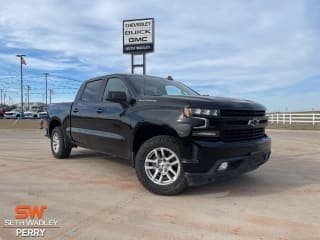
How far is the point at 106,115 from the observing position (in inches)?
212

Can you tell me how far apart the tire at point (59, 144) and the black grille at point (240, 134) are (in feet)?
13.8

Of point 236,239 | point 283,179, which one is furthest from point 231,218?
point 283,179

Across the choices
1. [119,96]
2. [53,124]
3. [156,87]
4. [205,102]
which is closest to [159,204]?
[205,102]

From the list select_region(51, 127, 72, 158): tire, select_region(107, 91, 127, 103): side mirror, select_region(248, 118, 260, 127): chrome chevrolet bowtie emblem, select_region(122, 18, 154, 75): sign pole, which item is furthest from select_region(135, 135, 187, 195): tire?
select_region(122, 18, 154, 75): sign pole

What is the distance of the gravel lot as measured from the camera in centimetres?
316

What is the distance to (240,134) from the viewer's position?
437cm

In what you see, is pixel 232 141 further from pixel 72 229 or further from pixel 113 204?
pixel 72 229

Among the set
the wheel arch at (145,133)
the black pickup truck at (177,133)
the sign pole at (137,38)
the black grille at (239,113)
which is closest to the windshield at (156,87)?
the black pickup truck at (177,133)

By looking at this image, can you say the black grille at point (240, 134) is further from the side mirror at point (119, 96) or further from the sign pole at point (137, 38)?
the sign pole at point (137, 38)

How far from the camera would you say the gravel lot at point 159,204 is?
3.16 metres

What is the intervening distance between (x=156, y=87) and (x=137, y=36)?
1355 cm

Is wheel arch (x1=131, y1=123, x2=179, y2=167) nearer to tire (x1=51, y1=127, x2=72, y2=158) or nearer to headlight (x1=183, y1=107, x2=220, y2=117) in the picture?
headlight (x1=183, y1=107, x2=220, y2=117)

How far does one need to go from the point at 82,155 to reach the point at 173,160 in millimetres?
4229

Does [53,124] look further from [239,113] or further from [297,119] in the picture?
[297,119]
